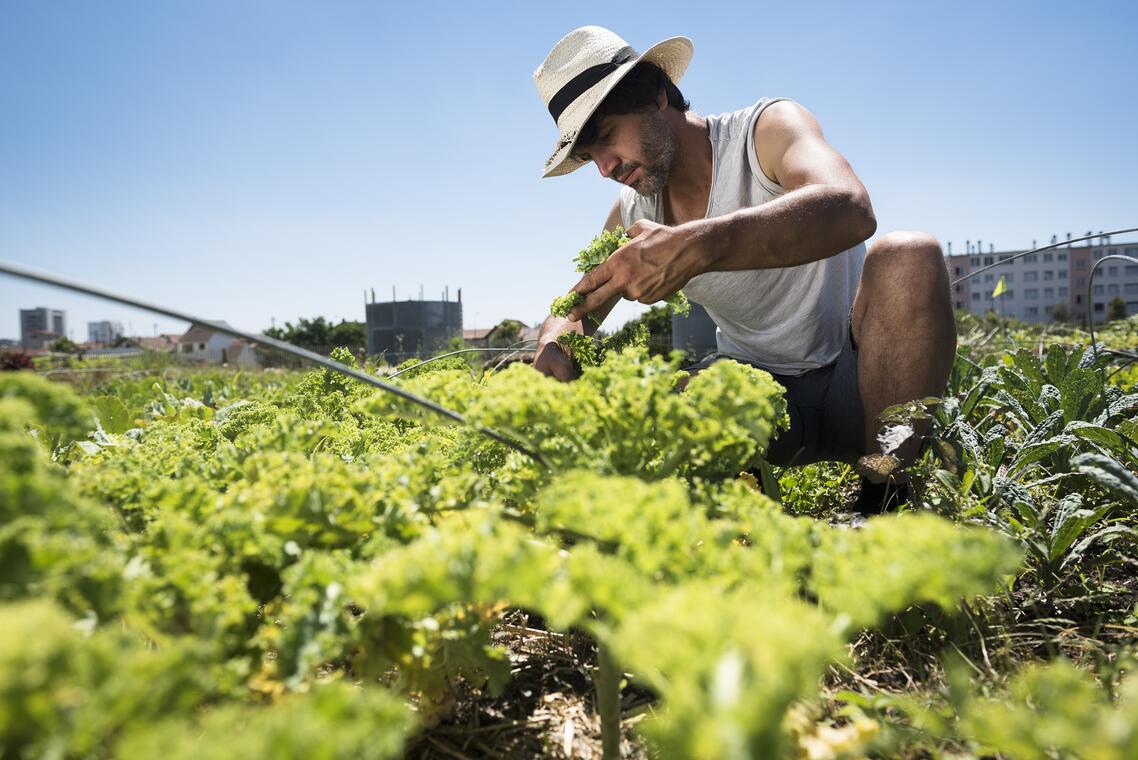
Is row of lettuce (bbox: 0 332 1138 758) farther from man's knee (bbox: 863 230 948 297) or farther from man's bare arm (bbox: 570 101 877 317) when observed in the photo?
man's knee (bbox: 863 230 948 297)

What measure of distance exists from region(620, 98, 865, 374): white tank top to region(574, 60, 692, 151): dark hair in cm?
42

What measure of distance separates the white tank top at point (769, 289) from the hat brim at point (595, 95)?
346 mm

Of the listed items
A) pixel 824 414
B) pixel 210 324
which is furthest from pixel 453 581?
pixel 824 414

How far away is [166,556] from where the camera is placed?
3.46ft

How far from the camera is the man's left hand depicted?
6.40 ft

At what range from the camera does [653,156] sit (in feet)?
10.8

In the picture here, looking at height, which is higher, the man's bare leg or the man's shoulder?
the man's shoulder

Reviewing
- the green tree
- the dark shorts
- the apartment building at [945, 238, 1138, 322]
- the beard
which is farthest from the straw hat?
the apartment building at [945, 238, 1138, 322]

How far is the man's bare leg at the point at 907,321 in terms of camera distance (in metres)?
2.58

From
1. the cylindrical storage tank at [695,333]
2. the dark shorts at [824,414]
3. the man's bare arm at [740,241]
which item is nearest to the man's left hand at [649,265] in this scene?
the man's bare arm at [740,241]

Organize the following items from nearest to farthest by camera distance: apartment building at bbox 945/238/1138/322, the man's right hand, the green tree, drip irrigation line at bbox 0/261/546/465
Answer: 1. drip irrigation line at bbox 0/261/546/465
2. the man's right hand
3. the green tree
4. apartment building at bbox 945/238/1138/322

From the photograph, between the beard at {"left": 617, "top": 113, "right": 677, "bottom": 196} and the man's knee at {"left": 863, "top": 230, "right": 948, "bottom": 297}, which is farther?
the beard at {"left": 617, "top": 113, "right": 677, "bottom": 196}

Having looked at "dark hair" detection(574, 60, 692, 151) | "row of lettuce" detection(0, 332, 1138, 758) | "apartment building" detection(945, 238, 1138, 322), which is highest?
"apartment building" detection(945, 238, 1138, 322)

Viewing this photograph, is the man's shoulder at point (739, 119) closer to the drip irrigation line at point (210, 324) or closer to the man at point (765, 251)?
the man at point (765, 251)
